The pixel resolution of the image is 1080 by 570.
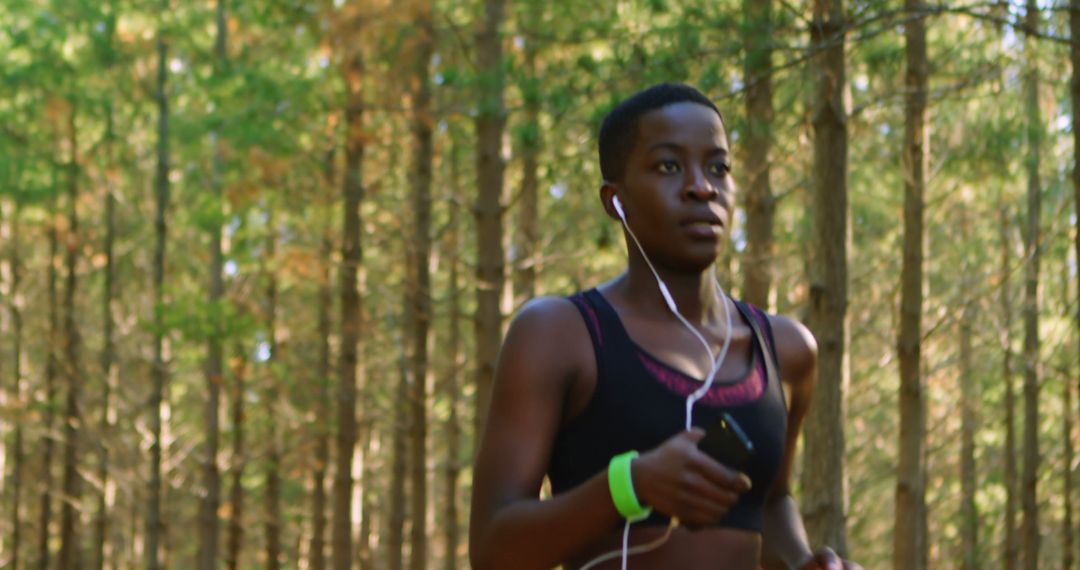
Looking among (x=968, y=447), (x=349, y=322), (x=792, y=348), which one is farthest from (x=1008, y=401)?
(x=792, y=348)

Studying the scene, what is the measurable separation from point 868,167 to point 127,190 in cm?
1163

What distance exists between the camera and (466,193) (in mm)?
21594

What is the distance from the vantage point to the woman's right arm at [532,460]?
2.43 meters

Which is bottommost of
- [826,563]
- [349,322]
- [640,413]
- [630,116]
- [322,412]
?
[826,563]

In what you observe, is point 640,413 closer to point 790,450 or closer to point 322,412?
point 790,450

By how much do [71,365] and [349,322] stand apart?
22.9 feet

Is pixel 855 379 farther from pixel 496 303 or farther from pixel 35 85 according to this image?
pixel 35 85

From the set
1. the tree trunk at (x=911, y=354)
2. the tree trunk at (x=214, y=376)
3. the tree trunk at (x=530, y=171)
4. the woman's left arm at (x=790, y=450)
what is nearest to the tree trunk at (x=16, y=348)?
the tree trunk at (x=214, y=376)

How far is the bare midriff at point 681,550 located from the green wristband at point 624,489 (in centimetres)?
22

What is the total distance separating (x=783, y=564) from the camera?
2.93 m

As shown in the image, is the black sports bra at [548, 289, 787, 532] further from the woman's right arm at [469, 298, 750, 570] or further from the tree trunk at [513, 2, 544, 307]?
the tree trunk at [513, 2, 544, 307]

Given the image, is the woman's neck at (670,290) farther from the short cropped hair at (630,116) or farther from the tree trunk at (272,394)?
the tree trunk at (272,394)

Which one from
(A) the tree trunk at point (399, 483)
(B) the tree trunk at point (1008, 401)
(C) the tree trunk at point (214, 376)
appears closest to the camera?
(C) the tree trunk at point (214, 376)

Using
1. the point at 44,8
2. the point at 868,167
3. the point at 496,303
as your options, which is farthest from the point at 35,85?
the point at 868,167
